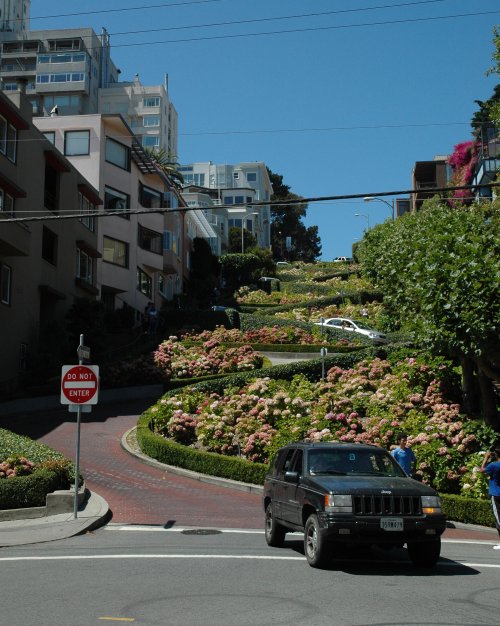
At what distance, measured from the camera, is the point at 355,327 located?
49094 mm

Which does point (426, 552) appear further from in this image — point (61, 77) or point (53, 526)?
point (61, 77)

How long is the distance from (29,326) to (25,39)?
95.4 meters

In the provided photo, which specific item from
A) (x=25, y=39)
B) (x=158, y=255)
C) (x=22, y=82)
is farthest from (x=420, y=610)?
(x=25, y=39)

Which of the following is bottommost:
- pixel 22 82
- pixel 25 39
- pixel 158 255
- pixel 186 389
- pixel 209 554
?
pixel 209 554

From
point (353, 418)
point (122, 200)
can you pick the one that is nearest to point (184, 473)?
point (353, 418)

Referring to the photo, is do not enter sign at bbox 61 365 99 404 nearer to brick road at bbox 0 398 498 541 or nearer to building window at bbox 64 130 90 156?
brick road at bbox 0 398 498 541

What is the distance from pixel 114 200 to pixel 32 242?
631 inches

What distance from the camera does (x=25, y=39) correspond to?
124 m

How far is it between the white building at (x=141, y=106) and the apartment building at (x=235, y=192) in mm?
8529

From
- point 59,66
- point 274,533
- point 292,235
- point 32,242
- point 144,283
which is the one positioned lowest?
point 274,533

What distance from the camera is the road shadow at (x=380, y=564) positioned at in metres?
11.2

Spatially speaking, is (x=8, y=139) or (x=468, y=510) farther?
(x=8, y=139)

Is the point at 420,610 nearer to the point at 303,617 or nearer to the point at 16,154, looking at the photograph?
the point at 303,617

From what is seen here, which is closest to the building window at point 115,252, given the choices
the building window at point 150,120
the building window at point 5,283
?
the building window at point 5,283
